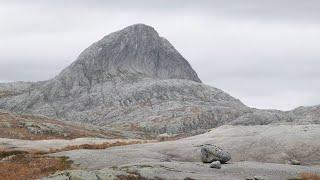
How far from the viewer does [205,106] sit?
195 metres

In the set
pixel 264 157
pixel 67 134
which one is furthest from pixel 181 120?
pixel 264 157

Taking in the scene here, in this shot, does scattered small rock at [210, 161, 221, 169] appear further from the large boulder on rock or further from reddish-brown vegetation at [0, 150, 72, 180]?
reddish-brown vegetation at [0, 150, 72, 180]

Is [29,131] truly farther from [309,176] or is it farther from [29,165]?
[309,176]

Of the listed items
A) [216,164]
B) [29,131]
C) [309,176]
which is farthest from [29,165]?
[29,131]

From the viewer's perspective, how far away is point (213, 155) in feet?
167

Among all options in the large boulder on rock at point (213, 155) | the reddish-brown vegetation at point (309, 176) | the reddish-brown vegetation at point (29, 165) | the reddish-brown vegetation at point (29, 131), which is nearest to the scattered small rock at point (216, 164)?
the large boulder on rock at point (213, 155)

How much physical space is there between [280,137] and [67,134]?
69.8m

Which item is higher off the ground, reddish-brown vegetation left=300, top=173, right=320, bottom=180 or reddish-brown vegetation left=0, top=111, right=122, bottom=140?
reddish-brown vegetation left=0, top=111, right=122, bottom=140

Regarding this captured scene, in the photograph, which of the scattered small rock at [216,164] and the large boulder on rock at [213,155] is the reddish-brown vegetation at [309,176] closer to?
the scattered small rock at [216,164]

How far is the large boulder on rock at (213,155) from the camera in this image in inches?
2002

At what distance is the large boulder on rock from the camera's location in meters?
50.8

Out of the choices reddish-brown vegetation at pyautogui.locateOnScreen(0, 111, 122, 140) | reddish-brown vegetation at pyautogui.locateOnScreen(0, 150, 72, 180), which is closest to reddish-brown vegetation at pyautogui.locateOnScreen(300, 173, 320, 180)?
reddish-brown vegetation at pyautogui.locateOnScreen(0, 150, 72, 180)

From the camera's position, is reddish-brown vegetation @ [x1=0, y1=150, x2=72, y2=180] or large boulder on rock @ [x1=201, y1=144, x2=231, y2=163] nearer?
reddish-brown vegetation @ [x1=0, y1=150, x2=72, y2=180]

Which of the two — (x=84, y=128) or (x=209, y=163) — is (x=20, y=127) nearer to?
(x=84, y=128)
